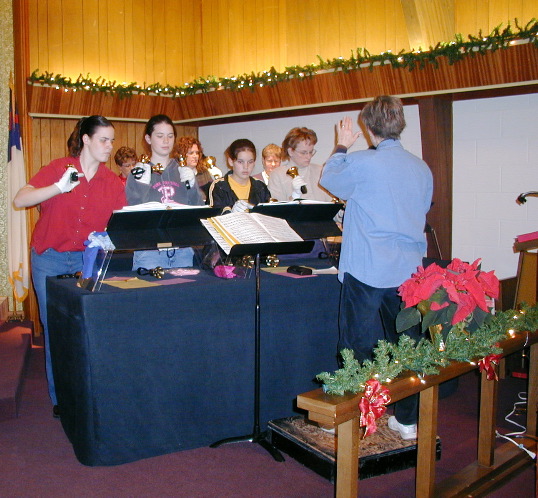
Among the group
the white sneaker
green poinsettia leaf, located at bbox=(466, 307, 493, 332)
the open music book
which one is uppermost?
the open music book

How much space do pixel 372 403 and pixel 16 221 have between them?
15.1 feet

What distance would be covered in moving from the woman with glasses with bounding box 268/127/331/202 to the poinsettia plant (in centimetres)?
181

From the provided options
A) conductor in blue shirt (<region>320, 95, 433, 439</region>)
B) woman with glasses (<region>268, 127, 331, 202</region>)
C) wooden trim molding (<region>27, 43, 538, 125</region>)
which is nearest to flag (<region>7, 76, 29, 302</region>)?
wooden trim molding (<region>27, 43, 538, 125</region>)

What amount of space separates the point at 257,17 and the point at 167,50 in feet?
3.79

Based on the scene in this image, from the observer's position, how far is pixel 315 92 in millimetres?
5398

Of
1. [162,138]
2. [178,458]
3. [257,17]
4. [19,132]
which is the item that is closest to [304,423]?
[178,458]

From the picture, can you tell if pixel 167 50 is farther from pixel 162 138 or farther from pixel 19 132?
pixel 162 138

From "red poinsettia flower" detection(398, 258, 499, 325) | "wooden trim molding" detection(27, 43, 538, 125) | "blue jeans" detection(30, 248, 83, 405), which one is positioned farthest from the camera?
"wooden trim molding" detection(27, 43, 538, 125)

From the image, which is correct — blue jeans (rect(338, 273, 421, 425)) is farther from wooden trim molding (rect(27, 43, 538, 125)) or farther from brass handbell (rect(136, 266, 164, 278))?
wooden trim molding (rect(27, 43, 538, 125))

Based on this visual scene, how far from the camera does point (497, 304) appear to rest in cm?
424

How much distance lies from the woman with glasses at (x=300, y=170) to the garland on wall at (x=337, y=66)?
1038 millimetres

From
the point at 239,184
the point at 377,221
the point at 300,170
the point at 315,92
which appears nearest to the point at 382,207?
the point at 377,221

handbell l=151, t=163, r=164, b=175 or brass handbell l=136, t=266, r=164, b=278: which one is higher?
handbell l=151, t=163, r=164, b=175

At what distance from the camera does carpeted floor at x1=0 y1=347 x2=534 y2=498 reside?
2.61 meters
